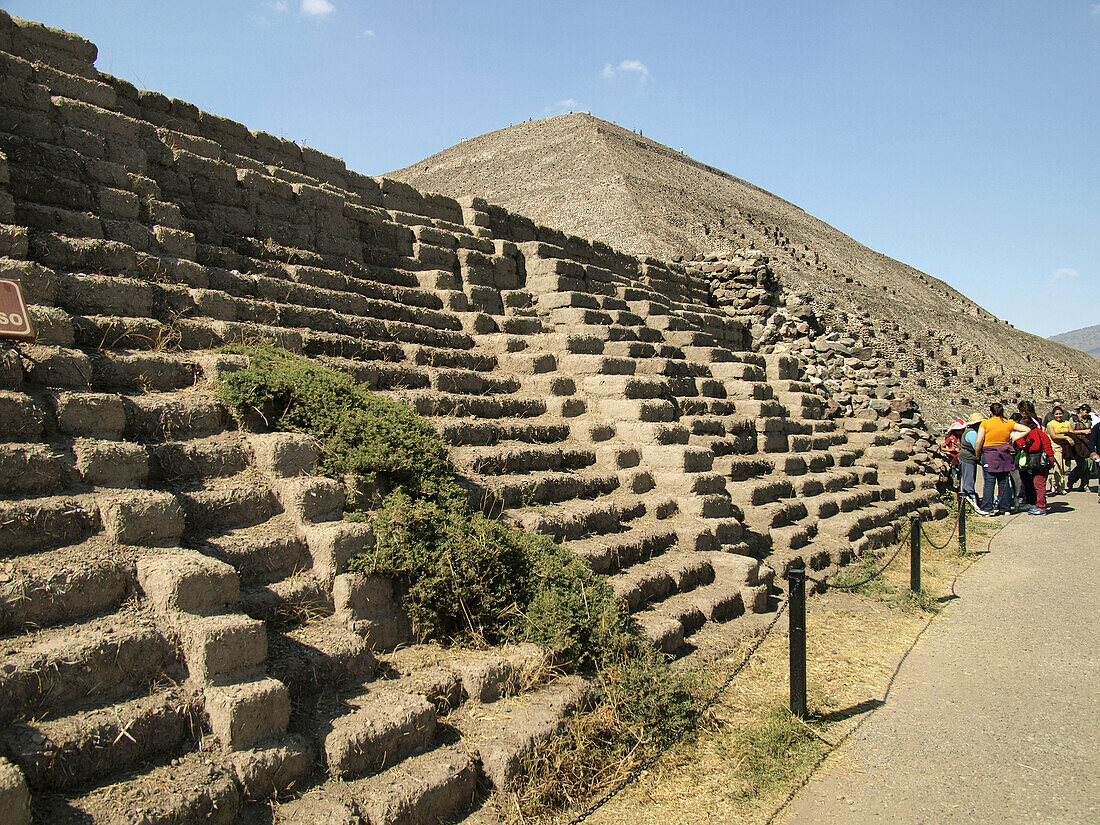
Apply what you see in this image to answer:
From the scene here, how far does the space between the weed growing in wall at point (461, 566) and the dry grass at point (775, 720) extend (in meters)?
0.28

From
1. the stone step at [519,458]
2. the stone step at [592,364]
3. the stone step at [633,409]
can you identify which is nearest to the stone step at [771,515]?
the stone step at [633,409]

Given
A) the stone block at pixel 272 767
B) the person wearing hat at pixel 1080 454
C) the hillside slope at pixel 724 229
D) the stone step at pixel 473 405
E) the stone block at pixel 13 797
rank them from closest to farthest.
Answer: the stone block at pixel 13 797 < the stone block at pixel 272 767 < the stone step at pixel 473 405 < the person wearing hat at pixel 1080 454 < the hillside slope at pixel 724 229

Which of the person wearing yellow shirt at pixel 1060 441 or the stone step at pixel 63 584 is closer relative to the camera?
the stone step at pixel 63 584

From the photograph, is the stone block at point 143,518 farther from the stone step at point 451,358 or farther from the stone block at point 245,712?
the stone step at point 451,358

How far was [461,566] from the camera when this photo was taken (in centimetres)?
462

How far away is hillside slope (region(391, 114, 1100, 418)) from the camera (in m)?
36.7

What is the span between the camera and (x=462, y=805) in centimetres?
372

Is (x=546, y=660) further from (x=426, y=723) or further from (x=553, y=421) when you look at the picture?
(x=553, y=421)

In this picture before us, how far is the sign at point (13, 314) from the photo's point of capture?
3.72 meters

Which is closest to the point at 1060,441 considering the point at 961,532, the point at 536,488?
the point at 961,532

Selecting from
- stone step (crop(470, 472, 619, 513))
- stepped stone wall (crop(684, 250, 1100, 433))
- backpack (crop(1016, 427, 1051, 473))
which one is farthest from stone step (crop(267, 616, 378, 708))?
backpack (crop(1016, 427, 1051, 473))

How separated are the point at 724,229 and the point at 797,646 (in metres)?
40.9

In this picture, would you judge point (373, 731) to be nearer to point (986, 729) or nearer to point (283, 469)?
point (283, 469)

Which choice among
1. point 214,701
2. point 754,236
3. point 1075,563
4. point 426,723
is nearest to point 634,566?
point 426,723
